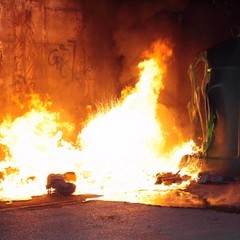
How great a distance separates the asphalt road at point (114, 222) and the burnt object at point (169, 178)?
2.52 metres

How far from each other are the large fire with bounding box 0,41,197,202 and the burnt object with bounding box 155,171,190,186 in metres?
0.19

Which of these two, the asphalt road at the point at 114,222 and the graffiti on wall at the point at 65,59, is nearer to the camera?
the asphalt road at the point at 114,222

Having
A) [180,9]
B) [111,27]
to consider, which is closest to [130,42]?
[111,27]

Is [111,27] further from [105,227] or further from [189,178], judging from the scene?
[105,227]

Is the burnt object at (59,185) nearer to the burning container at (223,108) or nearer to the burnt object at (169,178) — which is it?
the burnt object at (169,178)

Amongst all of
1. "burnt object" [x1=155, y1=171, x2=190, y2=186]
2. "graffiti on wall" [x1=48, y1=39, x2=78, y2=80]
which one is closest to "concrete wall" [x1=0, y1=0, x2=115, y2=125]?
"graffiti on wall" [x1=48, y1=39, x2=78, y2=80]

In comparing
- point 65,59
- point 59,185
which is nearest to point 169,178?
point 59,185

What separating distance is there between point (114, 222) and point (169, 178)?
3977 millimetres

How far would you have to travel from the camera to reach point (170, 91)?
48.0 feet

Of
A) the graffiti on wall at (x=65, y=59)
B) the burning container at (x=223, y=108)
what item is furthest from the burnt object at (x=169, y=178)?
the graffiti on wall at (x=65, y=59)

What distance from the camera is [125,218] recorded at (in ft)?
26.1

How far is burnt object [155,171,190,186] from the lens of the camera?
11453mm

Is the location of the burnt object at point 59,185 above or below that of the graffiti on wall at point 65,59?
below

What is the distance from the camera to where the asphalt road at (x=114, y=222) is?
7.01m
